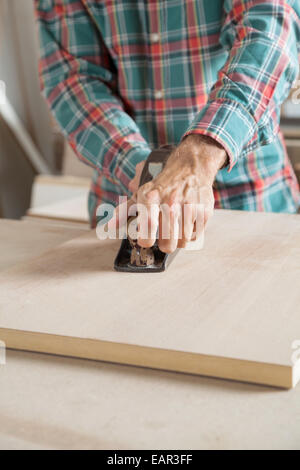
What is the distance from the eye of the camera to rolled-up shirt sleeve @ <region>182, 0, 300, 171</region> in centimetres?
98

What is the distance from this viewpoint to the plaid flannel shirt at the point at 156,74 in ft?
3.57

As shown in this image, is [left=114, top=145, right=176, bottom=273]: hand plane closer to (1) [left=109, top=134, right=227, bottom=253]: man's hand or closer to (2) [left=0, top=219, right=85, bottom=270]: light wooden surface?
(1) [left=109, top=134, right=227, bottom=253]: man's hand

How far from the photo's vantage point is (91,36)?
1.38 meters

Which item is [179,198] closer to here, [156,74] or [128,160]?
[128,160]

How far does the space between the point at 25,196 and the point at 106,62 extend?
2.10 m

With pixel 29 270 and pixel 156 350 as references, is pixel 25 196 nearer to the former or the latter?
pixel 29 270

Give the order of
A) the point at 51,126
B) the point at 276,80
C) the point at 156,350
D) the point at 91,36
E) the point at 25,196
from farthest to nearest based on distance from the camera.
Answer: the point at 51,126 → the point at 25,196 → the point at 91,36 → the point at 276,80 → the point at 156,350

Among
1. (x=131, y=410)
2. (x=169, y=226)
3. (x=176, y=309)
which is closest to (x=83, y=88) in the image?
(x=169, y=226)

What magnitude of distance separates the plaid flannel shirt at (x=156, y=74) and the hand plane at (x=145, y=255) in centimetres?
19

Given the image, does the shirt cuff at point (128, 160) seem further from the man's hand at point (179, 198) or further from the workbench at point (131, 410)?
the workbench at point (131, 410)

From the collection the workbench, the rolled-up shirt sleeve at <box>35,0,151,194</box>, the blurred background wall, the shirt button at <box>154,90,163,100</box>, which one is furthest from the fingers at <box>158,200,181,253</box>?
the blurred background wall

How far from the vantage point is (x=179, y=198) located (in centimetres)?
89

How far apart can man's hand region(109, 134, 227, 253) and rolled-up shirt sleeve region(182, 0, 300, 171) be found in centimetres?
5
